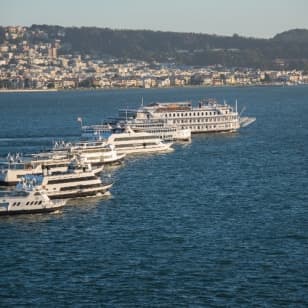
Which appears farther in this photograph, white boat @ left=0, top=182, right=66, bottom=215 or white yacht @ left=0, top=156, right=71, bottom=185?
white yacht @ left=0, top=156, right=71, bottom=185

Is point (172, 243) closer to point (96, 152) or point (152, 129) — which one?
point (96, 152)

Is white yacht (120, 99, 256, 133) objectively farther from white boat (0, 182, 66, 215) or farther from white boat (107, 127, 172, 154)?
white boat (0, 182, 66, 215)

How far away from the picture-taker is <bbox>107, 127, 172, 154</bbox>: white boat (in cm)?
4791

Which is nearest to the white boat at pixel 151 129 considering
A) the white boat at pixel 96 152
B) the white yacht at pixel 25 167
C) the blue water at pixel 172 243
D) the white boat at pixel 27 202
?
the white boat at pixel 96 152

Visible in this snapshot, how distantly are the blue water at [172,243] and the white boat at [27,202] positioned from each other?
1.10 feet

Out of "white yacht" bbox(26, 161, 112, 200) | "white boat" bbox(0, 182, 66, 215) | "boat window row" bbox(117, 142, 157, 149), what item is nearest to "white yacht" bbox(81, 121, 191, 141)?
"boat window row" bbox(117, 142, 157, 149)

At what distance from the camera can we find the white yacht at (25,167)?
3691 centimetres

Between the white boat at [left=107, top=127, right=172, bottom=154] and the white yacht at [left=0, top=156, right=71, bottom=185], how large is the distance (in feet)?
30.8

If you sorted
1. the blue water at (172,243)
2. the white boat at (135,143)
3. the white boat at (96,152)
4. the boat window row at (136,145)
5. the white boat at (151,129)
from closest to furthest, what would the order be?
the blue water at (172,243)
the white boat at (96,152)
the white boat at (135,143)
the boat window row at (136,145)
the white boat at (151,129)

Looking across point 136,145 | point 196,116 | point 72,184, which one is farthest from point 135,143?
point 72,184

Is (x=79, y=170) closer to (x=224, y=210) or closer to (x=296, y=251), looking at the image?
(x=224, y=210)

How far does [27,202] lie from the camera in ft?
97.2

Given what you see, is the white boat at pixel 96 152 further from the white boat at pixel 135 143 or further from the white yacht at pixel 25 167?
the white yacht at pixel 25 167

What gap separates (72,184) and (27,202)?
3.23 meters
